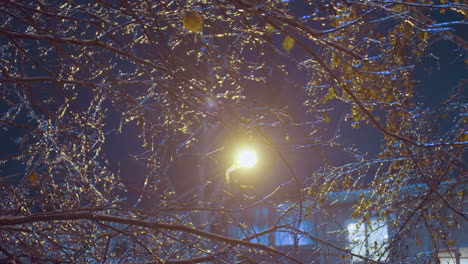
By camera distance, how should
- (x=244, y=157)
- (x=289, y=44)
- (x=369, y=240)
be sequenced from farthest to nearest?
(x=369, y=240)
(x=244, y=157)
(x=289, y=44)

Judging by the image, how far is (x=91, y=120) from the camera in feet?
17.9

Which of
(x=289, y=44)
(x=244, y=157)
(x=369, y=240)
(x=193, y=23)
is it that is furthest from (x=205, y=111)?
(x=369, y=240)

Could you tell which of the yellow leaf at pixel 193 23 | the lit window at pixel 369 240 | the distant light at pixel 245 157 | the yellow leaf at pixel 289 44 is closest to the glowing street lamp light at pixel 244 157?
the distant light at pixel 245 157

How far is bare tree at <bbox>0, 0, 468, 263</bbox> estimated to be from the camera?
395cm

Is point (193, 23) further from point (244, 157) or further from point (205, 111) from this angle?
point (244, 157)

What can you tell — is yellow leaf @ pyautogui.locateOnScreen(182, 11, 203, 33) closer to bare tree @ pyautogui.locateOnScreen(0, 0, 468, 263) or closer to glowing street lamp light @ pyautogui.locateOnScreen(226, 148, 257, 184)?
bare tree @ pyautogui.locateOnScreen(0, 0, 468, 263)

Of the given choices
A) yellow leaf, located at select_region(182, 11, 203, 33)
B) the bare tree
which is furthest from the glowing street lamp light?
yellow leaf, located at select_region(182, 11, 203, 33)

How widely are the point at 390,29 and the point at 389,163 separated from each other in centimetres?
180

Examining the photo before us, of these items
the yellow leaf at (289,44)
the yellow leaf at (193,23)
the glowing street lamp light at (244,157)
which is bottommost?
the yellow leaf at (289,44)

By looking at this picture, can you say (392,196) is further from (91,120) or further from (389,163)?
(91,120)

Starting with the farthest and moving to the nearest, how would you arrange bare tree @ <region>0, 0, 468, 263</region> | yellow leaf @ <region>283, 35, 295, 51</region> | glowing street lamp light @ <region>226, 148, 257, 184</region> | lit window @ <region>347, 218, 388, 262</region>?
lit window @ <region>347, 218, 388, 262</region> < glowing street lamp light @ <region>226, 148, 257, 184</region> < bare tree @ <region>0, 0, 468, 263</region> < yellow leaf @ <region>283, 35, 295, 51</region>

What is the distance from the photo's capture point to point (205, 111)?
438 cm

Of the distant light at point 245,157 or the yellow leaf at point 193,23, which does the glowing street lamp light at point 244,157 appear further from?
the yellow leaf at point 193,23

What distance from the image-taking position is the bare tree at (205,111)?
395 centimetres
